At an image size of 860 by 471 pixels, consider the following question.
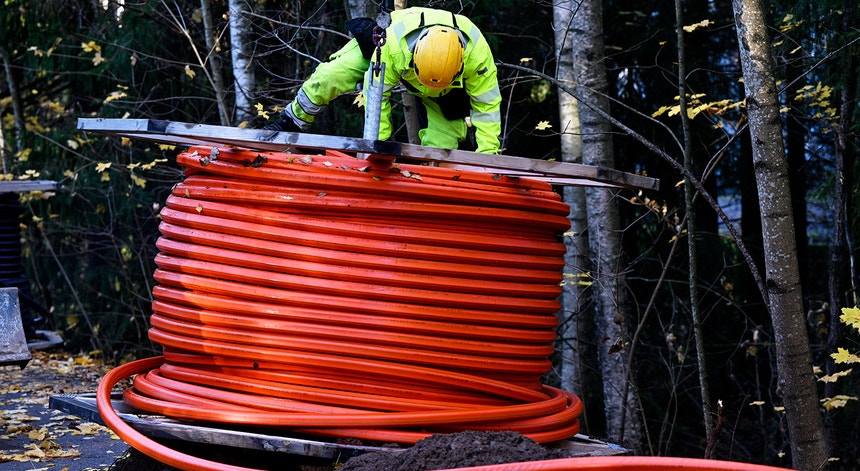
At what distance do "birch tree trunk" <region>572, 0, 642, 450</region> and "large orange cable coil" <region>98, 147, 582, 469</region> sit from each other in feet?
8.89

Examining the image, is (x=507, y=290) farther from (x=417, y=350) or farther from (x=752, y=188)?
(x=752, y=188)

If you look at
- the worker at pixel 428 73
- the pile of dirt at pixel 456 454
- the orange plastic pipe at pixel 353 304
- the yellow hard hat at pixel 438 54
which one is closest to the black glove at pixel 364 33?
the worker at pixel 428 73

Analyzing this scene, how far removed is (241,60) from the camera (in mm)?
8594

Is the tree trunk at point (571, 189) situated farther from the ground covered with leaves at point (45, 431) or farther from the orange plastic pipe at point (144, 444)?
the orange plastic pipe at point (144, 444)

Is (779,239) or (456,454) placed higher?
(779,239)

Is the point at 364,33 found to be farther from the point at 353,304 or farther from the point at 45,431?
the point at 45,431

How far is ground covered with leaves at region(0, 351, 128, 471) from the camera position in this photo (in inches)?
230

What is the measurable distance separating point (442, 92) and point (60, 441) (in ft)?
11.6

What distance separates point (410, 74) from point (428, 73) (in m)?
0.20

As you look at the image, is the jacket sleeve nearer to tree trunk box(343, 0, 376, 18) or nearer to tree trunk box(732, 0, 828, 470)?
tree trunk box(732, 0, 828, 470)

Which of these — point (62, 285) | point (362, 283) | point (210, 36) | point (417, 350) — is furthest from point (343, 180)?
point (62, 285)

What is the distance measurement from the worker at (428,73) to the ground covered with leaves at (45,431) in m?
2.48

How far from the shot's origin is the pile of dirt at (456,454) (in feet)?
12.1

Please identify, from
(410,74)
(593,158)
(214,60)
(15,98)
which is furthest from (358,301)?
(15,98)
